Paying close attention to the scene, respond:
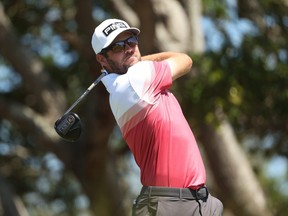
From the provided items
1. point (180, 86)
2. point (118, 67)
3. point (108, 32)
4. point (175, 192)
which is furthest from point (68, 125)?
point (180, 86)

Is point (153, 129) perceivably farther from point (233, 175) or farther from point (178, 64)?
point (233, 175)

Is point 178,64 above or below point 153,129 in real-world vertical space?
above

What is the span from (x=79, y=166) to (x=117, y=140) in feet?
21.3

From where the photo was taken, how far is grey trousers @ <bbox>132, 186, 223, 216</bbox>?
16.8 ft

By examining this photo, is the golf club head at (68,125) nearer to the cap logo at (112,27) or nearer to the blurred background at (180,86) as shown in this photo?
the cap logo at (112,27)

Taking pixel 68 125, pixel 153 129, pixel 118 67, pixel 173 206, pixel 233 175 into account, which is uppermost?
pixel 118 67

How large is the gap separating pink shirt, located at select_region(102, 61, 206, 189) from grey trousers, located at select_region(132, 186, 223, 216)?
9 centimetres

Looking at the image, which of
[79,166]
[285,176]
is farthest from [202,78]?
[285,176]

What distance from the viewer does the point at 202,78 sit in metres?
13.8

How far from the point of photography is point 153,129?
5180 mm

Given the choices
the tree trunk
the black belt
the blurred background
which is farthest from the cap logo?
the tree trunk

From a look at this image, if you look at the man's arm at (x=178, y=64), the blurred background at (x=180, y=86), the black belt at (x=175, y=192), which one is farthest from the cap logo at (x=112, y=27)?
the blurred background at (x=180, y=86)

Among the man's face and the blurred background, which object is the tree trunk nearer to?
the blurred background

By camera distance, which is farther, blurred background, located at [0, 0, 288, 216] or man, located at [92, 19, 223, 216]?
blurred background, located at [0, 0, 288, 216]
